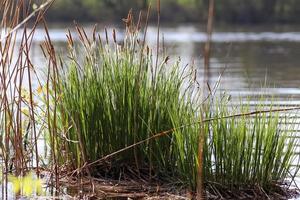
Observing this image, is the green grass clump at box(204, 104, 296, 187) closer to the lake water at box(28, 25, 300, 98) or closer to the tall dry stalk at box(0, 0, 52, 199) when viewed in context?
the tall dry stalk at box(0, 0, 52, 199)

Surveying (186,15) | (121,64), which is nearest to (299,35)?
(186,15)

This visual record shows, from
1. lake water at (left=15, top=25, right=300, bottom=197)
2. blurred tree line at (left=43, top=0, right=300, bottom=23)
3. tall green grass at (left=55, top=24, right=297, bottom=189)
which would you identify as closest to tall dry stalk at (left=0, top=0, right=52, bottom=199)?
tall green grass at (left=55, top=24, right=297, bottom=189)

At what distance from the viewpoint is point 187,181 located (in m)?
6.00

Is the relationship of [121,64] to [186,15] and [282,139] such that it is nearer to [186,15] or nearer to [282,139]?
[282,139]

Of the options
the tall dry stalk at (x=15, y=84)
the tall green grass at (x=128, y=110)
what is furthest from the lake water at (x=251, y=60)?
the tall dry stalk at (x=15, y=84)

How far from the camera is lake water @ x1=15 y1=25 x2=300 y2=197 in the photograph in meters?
15.1

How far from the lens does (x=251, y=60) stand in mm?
27594

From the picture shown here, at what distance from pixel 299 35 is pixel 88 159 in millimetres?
37164

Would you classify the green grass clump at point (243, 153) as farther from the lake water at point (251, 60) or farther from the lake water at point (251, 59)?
the lake water at point (251, 59)

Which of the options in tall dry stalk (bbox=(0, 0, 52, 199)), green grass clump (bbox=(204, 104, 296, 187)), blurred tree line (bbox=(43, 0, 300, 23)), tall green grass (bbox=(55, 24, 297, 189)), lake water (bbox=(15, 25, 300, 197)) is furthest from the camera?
blurred tree line (bbox=(43, 0, 300, 23))

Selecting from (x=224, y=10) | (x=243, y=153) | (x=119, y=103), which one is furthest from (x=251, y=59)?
(x=224, y=10)

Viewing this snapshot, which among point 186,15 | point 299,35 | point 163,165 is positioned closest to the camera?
point 163,165

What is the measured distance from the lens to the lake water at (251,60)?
1511 cm

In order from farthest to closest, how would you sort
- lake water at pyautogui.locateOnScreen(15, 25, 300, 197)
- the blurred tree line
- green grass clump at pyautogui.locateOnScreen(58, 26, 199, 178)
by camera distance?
1. the blurred tree line
2. lake water at pyautogui.locateOnScreen(15, 25, 300, 197)
3. green grass clump at pyautogui.locateOnScreen(58, 26, 199, 178)
